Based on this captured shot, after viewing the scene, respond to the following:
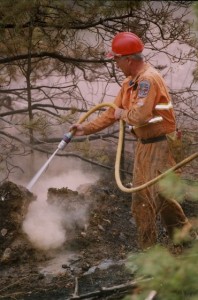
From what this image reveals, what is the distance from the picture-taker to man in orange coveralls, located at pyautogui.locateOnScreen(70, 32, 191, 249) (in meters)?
4.12

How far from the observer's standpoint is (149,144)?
14.4 feet

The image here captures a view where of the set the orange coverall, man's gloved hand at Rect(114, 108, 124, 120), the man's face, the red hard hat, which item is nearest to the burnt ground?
the orange coverall

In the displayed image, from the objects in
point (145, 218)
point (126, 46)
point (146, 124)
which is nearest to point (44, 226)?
point (145, 218)

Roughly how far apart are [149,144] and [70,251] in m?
1.73

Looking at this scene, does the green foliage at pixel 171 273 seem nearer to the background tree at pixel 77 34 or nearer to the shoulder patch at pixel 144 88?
the shoulder patch at pixel 144 88

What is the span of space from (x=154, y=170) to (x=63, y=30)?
7.78 ft

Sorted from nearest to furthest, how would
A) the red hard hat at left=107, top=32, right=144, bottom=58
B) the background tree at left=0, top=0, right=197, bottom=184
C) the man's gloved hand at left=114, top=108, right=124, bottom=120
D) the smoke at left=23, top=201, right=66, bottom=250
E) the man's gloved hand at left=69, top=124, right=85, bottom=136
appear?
the red hard hat at left=107, top=32, right=144, bottom=58, the man's gloved hand at left=114, top=108, right=124, bottom=120, the man's gloved hand at left=69, top=124, right=85, bottom=136, the background tree at left=0, top=0, right=197, bottom=184, the smoke at left=23, top=201, right=66, bottom=250

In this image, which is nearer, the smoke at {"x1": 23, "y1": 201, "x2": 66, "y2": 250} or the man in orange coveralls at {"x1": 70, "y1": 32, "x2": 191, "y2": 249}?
the man in orange coveralls at {"x1": 70, "y1": 32, "x2": 191, "y2": 249}

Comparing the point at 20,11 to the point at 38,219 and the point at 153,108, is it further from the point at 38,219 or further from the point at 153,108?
the point at 38,219

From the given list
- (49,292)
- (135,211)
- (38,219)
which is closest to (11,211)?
(38,219)

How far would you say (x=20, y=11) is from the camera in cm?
471

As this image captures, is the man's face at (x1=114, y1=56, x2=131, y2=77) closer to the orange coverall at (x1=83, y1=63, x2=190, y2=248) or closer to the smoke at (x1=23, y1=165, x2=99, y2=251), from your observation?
the orange coverall at (x1=83, y1=63, x2=190, y2=248)

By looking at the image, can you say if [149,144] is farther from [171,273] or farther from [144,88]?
[171,273]

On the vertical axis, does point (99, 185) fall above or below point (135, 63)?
below
